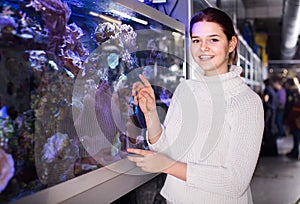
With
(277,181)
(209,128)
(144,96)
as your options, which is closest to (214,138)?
(209,128)

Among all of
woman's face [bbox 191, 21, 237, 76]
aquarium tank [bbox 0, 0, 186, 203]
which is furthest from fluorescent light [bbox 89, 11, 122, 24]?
woman's face [bbox 191, 21, 237, 76]

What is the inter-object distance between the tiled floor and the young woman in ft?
6.87

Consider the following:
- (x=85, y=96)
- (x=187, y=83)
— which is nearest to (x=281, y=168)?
(x=187, y=83)

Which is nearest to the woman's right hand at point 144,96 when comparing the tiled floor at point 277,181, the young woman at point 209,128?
the young woman at point 209,128

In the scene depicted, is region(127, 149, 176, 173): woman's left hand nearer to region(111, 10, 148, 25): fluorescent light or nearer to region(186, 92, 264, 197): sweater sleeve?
region(186, 92, 264, 197): sweater sleeve

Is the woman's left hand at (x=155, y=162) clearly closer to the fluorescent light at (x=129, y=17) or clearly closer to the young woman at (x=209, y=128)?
the young woman at (x=209, y=128)

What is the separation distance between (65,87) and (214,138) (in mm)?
518

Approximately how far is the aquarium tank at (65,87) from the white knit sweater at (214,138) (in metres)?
0.20

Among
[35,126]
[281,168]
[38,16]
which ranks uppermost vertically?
[38,16]

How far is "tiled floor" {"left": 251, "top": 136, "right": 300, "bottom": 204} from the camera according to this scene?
364 centimetres

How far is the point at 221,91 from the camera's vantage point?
124cm

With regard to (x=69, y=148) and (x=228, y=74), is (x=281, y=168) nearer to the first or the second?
(x=228, y=74)

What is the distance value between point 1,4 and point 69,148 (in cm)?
43

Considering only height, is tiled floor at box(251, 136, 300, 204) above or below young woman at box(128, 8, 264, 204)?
below
